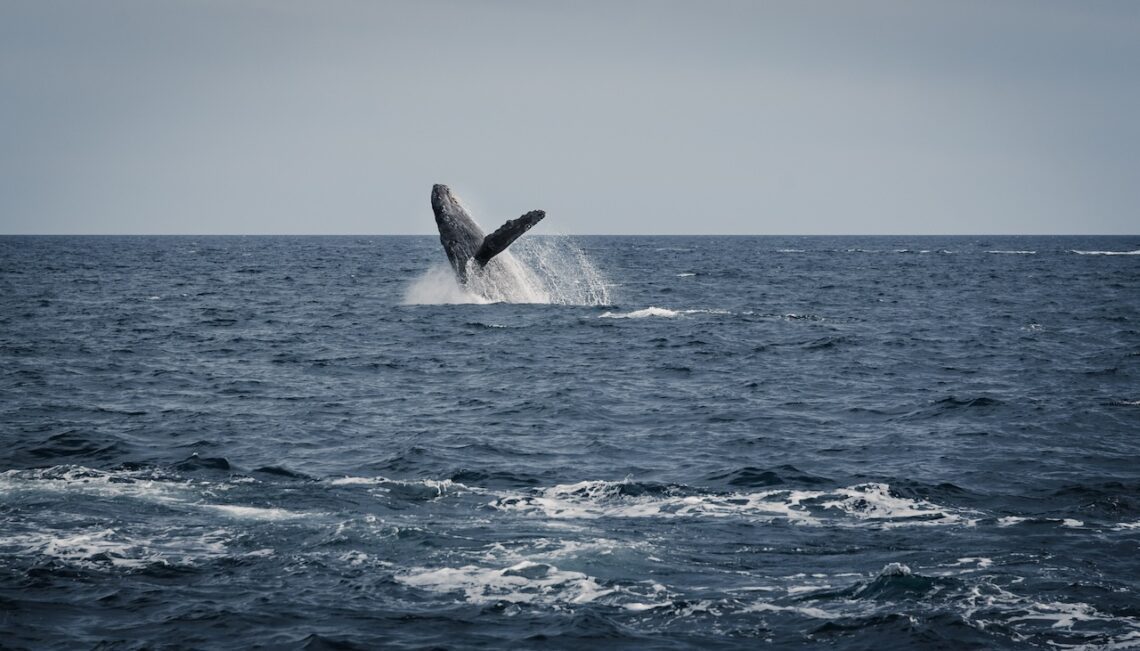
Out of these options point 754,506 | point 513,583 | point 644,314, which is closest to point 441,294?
point 644,314

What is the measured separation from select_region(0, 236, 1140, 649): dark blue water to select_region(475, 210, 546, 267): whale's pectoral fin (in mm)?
3155

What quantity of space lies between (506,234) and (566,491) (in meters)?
21.2

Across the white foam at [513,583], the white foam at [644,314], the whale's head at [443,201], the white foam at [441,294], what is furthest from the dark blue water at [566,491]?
the white foam at [441,294]

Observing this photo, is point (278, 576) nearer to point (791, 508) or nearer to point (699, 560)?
point (699, 560)

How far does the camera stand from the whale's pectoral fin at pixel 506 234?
35938 mm

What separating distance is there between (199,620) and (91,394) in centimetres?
1615

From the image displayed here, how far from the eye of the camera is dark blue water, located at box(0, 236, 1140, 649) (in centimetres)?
1217

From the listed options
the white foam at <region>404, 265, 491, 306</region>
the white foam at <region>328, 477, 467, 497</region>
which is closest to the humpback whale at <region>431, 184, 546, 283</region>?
the white foam at <region>404, 265, 491, 306</region>

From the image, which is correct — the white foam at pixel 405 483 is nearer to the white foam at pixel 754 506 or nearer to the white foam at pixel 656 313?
the white foam at pixel 754 506

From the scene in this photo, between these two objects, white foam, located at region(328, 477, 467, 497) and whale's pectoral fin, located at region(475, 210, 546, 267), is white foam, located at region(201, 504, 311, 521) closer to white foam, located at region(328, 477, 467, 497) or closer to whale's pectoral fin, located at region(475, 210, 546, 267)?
white foam, located at region(328, 477, 467, 497)

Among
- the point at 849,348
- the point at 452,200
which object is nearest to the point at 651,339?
the point at 849,348

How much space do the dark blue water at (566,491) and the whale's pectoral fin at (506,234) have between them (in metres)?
3.15

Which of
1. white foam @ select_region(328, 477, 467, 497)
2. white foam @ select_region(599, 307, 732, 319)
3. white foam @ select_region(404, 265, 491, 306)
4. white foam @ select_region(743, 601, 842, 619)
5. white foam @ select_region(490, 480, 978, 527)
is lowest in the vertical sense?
white foam @ select_region(743, 601, 842, 619)

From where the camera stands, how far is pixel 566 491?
57.8 feet
